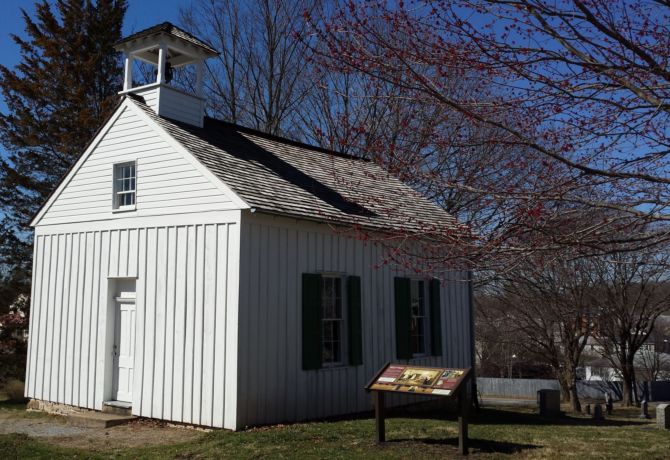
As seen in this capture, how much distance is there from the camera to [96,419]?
1162 centimetres

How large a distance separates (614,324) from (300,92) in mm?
15702

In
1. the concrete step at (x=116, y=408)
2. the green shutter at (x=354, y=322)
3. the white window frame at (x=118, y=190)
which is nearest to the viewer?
the concrete step at (x=116, y=408)

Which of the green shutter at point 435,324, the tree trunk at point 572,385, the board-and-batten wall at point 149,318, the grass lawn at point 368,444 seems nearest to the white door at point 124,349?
the board-and-batten wall at point 149,318

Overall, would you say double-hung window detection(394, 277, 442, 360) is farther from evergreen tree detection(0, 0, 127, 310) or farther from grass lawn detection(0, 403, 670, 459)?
evergreen tree detection(0, 0, 127, 310)

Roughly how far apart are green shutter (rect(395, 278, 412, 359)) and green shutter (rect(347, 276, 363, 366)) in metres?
1.32

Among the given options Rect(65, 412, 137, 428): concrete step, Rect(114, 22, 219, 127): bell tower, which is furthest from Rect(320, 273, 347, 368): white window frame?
Rect(114, 22, 219, 127): bell tower

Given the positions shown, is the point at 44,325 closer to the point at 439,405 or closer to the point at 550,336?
the point at 439,405

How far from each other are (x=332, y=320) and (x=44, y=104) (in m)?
17.3

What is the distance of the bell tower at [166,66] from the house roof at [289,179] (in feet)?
0.98

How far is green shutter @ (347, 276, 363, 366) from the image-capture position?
12.7m

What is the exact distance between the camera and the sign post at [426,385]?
8141 millimetres

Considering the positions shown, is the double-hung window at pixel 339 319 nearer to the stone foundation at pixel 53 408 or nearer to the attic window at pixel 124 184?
the attic window at pixel 124 184

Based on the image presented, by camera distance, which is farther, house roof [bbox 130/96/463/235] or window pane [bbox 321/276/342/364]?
window pane [bbox 321/276/342/364]

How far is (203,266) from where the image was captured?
11359 millimetres
